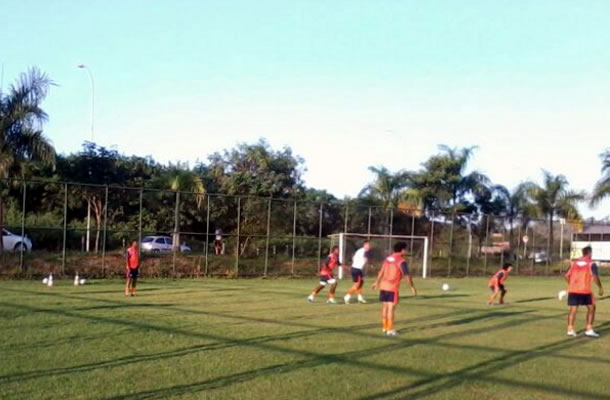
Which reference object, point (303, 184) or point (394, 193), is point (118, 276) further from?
point (303, 184)

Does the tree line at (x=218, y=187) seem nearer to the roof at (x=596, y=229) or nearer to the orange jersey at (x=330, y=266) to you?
the roof at (x=596, y=229)

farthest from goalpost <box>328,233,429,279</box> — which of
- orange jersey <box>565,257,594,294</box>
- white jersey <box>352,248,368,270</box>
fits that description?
orange jersey <box>565,257,594,294</box>

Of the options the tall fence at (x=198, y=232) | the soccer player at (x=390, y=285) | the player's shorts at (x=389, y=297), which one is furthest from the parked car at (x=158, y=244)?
the player's shorts at (x=389, y=297)

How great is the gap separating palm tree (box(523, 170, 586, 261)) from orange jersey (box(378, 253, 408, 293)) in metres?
43.6

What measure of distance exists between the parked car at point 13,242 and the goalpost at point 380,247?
48.6 feet

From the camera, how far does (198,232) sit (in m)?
35.0

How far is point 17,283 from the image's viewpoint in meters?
23.6

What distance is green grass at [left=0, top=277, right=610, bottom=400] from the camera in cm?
788

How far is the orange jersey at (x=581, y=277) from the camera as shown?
1391 cm

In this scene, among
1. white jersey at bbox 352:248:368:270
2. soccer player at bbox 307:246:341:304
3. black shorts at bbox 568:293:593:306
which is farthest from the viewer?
white jersey at bbox 352:248:368:270

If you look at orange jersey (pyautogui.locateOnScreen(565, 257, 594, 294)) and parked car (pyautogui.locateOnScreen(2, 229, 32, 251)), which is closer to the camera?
orange jersey (pyautogui.locateOnScreen(565, 257, 594, 294))

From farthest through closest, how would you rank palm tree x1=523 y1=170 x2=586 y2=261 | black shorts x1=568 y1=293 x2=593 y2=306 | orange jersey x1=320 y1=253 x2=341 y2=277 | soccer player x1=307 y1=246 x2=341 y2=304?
1. palm tree x1=523 y1=170 x2=586 y2=261
2. orange jersey x1=320 y1=253 x2=341 y2=277
3. soccer player x1=307 y1=246 x2=341 y2=304
4. black shorts x1=568 y1=293 x2=593 y2=306

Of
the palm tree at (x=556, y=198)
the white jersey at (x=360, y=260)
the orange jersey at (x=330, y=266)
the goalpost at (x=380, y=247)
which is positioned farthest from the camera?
the palm tree at (x=556, y=198)

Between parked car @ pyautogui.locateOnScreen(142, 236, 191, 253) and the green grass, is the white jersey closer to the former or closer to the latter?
the green grass
